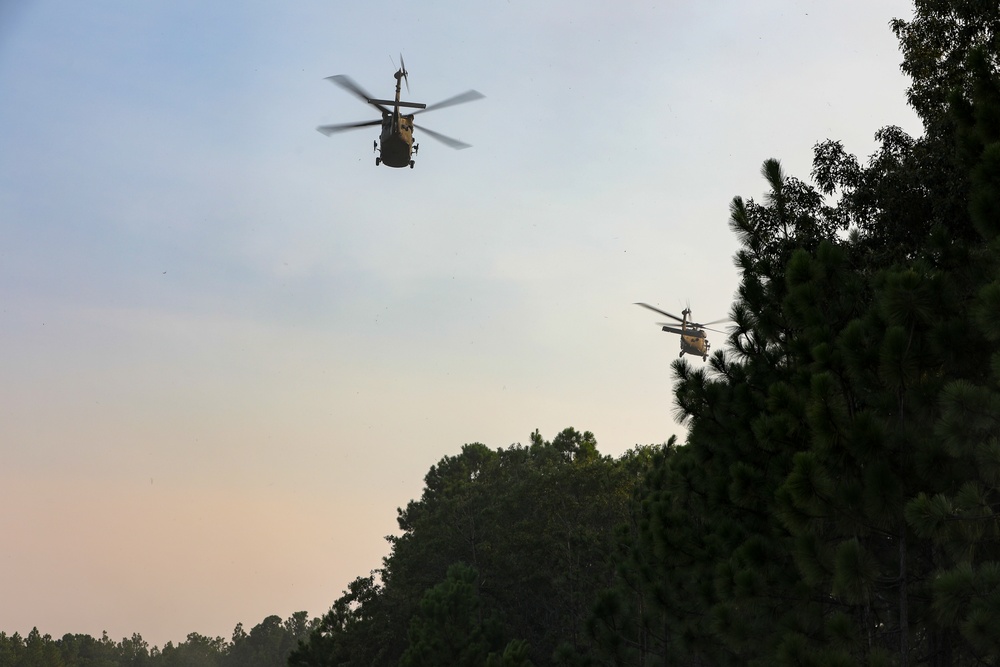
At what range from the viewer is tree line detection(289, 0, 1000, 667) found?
10.9 m

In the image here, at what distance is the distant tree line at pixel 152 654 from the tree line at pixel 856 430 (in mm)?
114947

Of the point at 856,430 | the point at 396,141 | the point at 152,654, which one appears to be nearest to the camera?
the point at 856,430

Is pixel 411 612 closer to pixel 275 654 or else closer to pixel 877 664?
pixel 877 664

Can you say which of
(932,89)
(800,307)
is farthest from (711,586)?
(932,89)

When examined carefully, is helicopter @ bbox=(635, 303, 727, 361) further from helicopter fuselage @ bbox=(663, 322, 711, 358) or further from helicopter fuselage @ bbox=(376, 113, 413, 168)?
helicopter fuselage @ bbox=(376, 113, 413, 168)

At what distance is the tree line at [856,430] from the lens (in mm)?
10938

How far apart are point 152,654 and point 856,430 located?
8212 inches

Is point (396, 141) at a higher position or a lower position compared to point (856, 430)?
higher

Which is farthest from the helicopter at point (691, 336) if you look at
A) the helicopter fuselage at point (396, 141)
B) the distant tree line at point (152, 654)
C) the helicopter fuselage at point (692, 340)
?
the distant tree line at point (152, 654)

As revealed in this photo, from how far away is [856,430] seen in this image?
11445 mm

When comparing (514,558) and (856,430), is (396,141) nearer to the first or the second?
(856,430)

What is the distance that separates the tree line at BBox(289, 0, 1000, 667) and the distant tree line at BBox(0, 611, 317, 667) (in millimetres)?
114947

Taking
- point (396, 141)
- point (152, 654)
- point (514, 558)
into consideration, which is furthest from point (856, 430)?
point (152, 654)

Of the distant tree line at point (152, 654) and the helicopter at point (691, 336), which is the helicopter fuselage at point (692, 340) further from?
the distant tree line at point (152, 654)
